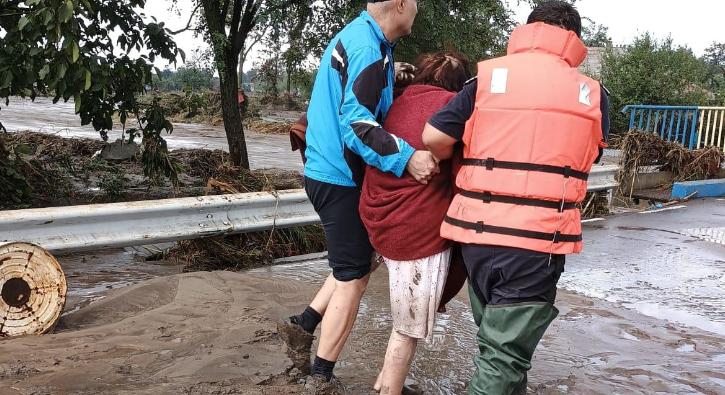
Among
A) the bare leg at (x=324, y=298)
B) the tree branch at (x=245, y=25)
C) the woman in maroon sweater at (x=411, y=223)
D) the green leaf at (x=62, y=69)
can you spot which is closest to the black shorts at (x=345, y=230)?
the woman in maroon sweater at (x=411, y=223)

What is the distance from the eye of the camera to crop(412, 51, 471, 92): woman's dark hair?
3.10 meters

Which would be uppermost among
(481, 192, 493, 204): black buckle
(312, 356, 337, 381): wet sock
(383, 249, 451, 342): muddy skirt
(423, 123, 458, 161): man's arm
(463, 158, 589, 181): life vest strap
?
(423, 123, 458, 161): man's arm

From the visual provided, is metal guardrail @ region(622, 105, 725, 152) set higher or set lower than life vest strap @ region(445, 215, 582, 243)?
higher

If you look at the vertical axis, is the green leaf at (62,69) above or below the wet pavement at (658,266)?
above

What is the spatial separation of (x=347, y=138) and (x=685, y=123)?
12262 millimetres

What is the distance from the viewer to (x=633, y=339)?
4516 mm

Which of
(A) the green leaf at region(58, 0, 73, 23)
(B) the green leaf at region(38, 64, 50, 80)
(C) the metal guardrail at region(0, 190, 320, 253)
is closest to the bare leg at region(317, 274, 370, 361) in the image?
(C) the metal guardrail at region(0, 190, 320, 253)

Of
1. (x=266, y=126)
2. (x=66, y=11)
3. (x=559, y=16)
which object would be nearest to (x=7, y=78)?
(x=66, y=11)

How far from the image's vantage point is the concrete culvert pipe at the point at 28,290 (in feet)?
12.4

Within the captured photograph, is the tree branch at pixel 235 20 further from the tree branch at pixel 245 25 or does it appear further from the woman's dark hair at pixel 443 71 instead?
the woman's dark hair at pixel 443 71

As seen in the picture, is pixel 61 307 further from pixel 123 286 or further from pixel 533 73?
pixel 533 73

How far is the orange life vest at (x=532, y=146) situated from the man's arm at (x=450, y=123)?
0.05m

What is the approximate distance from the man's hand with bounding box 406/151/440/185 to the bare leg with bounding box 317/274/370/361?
0.69m

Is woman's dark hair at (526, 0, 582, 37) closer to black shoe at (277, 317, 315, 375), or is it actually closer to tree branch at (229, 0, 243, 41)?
black shoe at (277, 317, 315, 375)
